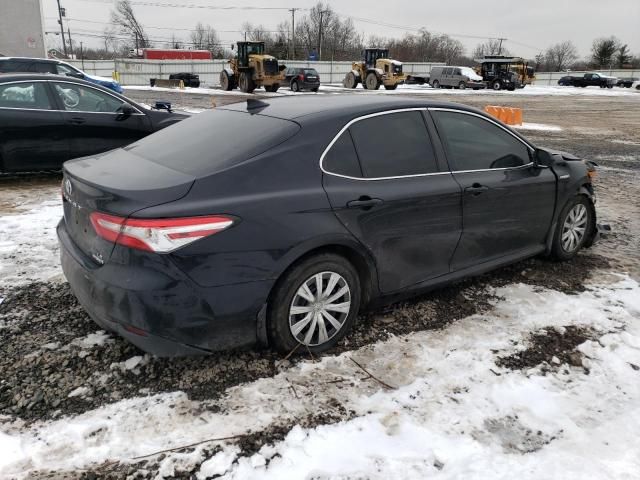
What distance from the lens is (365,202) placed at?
325 centimetres

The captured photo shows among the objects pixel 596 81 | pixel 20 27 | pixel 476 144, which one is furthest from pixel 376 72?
pixel 476 144

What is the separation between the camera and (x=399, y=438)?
2.57 metres

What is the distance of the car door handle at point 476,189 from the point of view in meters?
3.81

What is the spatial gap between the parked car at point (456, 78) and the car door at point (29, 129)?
40.8 meters

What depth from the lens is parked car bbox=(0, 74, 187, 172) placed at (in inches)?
275

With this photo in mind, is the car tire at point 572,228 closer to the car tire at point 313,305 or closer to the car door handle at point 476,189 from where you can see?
the car door handle at point 476,189

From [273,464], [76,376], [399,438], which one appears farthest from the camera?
[76,376]

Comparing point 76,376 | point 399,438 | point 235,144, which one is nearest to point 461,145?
point 235,144

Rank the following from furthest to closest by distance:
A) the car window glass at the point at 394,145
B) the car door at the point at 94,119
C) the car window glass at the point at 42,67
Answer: the car window glass at the point at 42,67
the car door at the point at 94,119
the car window glass at the point at 394,145

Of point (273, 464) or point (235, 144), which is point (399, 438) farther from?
point (235, 144)

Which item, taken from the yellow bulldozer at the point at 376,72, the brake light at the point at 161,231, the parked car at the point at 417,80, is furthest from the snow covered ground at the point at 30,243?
the parked car at the point at 417,80

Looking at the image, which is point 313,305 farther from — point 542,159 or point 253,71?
point 253,71

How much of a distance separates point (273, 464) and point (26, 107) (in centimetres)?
667

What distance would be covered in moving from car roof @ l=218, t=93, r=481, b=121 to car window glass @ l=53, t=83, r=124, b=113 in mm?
4540
